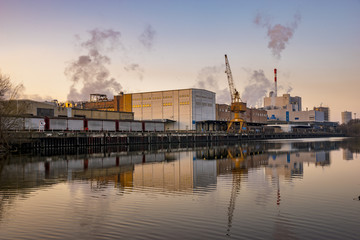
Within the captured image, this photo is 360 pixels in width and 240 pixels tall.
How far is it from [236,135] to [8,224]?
14198cm

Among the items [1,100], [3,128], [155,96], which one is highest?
[155,96]

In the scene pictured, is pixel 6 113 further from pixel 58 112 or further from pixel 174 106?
pixel 174 106

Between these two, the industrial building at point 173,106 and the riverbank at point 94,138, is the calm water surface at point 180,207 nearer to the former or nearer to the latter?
the riverbank at point 94,138

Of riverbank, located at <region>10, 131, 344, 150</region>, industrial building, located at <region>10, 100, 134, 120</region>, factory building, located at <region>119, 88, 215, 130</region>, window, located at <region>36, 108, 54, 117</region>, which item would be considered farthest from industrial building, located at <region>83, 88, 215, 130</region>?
window, located at <region>36, 108, 54, 117</region>

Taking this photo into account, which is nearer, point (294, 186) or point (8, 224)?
point (8, 224)

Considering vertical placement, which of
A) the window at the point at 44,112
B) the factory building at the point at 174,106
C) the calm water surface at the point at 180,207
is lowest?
the calm water surface at the point at 180,207

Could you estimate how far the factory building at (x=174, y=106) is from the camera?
136 m

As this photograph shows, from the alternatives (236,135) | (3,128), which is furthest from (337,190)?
(236,135)

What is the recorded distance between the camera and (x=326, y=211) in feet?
58.2

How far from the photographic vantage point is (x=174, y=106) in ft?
455

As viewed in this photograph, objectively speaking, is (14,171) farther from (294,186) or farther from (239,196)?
(294,186)

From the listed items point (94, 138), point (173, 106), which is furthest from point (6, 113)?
point (173, 106)

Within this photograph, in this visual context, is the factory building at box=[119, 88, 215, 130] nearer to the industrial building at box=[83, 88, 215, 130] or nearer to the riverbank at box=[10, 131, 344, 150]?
the industrial building at box=[83, 88, 215, 130]

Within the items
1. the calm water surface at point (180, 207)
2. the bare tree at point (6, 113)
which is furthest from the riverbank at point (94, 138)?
the calm water surface at point (180, 207)
